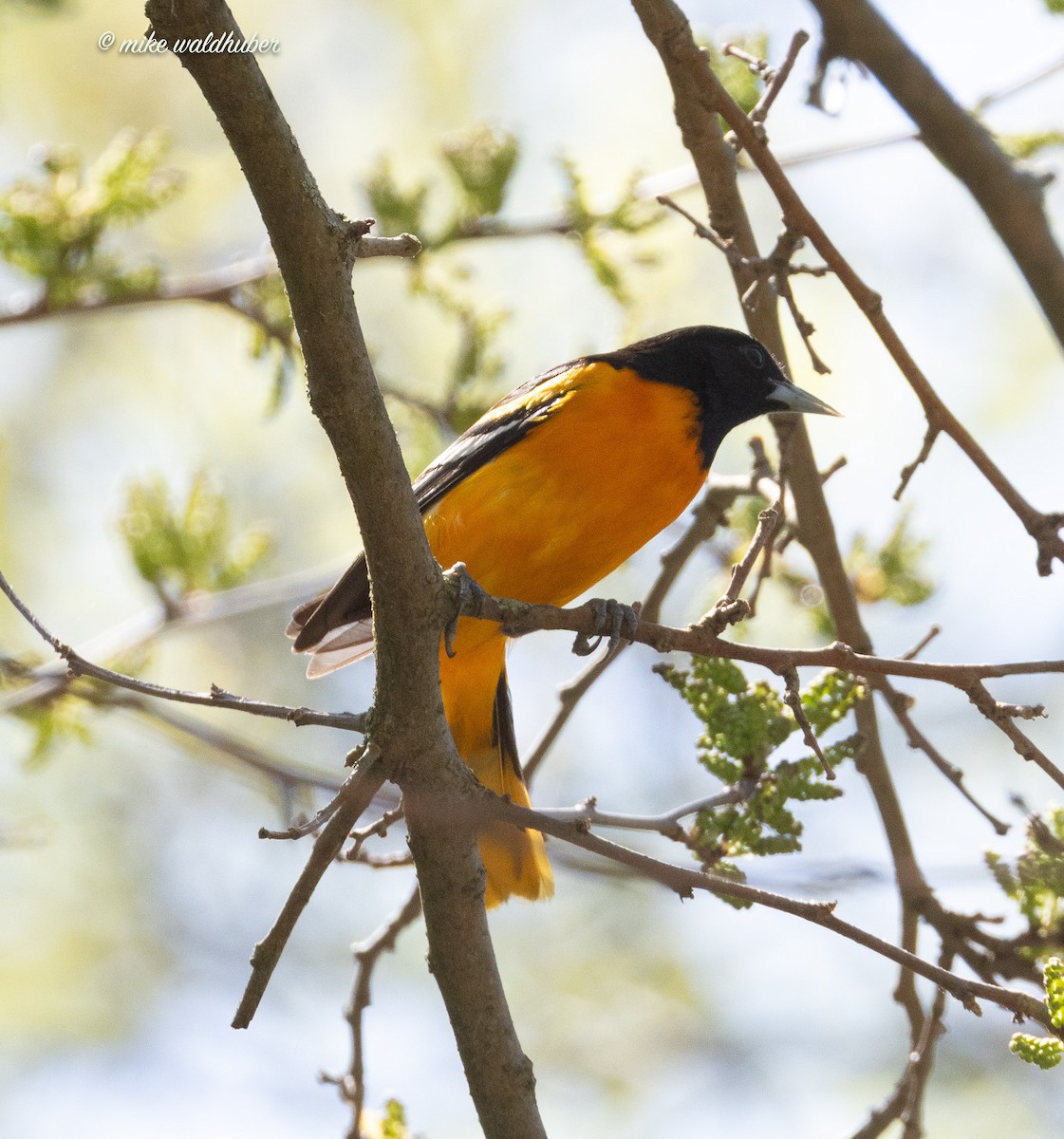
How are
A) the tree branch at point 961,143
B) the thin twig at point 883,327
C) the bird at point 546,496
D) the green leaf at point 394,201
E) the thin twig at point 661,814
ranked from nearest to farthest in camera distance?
the thin twig at point 883,327 → the thin twig at point 661,814 → the tree branch at point 961,143 → the bird at point 546,496 → the green leaf at point 394,201

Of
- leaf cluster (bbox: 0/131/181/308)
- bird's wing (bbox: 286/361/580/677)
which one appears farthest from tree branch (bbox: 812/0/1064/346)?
leaf cluster (bbox: 0/131/181/308)

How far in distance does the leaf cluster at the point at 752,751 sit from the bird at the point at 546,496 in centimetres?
67

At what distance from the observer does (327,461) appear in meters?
9.17

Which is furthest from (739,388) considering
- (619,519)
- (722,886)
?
(722,886)

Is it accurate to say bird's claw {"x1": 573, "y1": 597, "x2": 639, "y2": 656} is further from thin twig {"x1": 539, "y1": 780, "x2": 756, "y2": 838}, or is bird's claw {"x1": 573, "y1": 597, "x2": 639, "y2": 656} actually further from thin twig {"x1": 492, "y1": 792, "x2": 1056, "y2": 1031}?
thin twig {"x1": 492, "y1": 792, "x2": 1056, "y2": 1031}

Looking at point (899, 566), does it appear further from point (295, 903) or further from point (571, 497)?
point (295, 903)

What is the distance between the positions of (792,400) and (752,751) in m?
1.67

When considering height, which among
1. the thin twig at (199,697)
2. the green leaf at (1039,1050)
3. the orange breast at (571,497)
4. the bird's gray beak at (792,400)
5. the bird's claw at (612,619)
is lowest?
the green leaf at (1039,1050)

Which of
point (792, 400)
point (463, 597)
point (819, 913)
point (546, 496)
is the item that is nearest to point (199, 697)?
point (463, 597)

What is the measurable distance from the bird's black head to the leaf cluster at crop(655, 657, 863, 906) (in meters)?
1.35

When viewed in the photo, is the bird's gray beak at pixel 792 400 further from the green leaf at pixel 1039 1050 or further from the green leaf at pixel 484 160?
the green leaf at pixel 1039 1050

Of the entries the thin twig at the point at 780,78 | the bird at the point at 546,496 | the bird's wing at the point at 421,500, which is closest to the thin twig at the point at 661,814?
the bird at the point at 546,496

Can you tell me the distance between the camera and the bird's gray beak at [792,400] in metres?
4.24

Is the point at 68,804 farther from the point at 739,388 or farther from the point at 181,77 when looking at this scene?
the point at 739,388
